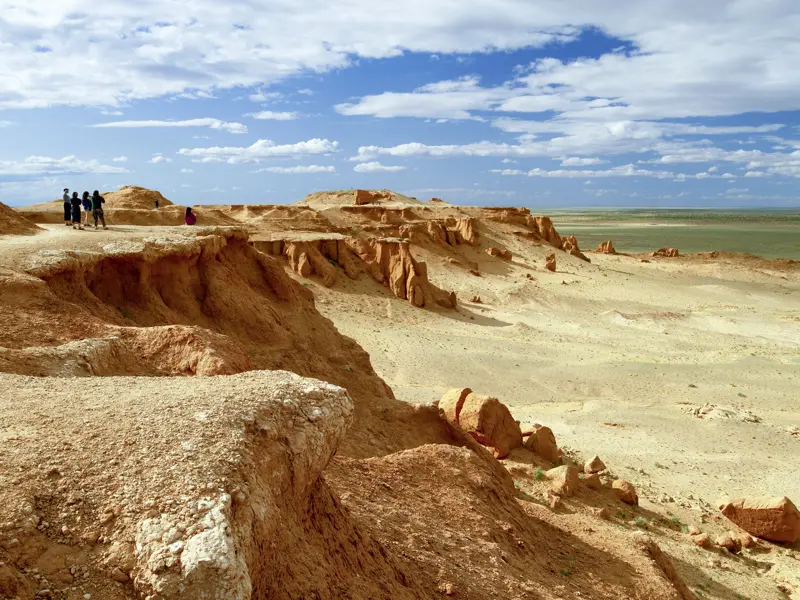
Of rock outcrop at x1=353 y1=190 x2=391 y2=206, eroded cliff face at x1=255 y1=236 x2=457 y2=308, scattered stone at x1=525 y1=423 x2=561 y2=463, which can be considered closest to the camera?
scattered stone at x1=525 y1=423 x2=561 y2=463

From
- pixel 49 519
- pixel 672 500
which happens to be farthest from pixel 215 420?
pixel 672 500

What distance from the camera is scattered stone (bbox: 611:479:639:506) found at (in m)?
11.2

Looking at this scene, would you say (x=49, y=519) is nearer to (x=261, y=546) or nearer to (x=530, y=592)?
(x=261, y=546)

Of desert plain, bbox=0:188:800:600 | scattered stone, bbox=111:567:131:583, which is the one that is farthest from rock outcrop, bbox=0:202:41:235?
scattered stone, bbox=111:567:131:583

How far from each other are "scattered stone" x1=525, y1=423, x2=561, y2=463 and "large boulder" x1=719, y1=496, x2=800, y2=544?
3.25m

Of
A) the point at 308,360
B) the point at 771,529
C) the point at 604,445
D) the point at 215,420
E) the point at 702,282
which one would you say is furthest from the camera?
the point at 702,282

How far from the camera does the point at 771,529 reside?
10.9 metres

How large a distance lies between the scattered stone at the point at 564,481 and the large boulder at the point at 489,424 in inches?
54.1

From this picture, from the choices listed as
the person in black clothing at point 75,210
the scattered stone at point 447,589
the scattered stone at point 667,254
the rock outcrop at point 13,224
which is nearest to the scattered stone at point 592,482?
the scattered stone at point 447,589

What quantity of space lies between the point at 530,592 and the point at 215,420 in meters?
3.49

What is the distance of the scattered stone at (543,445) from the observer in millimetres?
12805

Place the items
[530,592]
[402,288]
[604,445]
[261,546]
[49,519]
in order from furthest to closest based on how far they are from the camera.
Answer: [402,288]
[604,445]
[530,592]
[261,546]
[49,519]

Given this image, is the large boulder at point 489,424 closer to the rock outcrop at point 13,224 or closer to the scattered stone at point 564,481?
the scattered stone at point 564,481

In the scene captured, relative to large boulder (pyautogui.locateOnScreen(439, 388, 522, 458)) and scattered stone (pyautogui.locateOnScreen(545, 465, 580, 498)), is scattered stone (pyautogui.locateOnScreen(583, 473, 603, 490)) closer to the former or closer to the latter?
scattered stone (pyautogui.locateOnScreen(545, 465, 580, 498))
